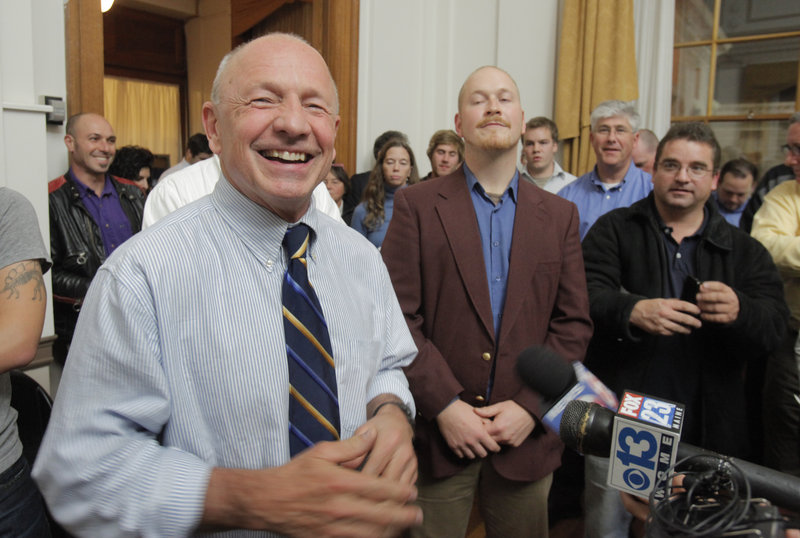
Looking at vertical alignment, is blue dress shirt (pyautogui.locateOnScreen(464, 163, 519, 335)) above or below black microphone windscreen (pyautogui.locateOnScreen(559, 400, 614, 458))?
above

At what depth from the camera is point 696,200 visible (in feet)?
6.09

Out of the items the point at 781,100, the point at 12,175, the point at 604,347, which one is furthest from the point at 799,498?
the point at 781,100

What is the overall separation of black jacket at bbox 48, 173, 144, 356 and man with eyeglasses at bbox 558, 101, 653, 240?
2171mm

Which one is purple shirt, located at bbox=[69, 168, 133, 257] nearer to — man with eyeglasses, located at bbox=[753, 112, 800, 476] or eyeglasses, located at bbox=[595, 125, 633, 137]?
eyeglasses, located at bbox=[595, 125, 633, 137]

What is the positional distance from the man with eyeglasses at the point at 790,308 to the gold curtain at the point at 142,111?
26.6 feet

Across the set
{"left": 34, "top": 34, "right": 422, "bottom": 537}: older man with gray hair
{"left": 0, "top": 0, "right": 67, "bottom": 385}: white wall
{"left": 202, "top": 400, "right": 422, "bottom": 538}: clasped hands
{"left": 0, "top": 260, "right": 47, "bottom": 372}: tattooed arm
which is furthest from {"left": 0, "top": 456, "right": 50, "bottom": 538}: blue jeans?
{"left": 0, "top": 0, "right": 67, "bottom": 385}: white wall

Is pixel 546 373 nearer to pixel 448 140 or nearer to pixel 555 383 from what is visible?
pixel 555 383

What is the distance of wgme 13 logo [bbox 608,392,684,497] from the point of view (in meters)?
0.77

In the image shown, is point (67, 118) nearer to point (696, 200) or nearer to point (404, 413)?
point (404, 413)

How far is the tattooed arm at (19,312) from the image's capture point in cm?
119

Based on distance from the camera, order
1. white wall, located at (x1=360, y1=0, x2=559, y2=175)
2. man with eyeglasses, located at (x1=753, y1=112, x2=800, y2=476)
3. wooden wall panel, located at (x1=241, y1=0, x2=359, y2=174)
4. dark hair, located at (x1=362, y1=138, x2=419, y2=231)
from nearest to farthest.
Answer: man with eyeglasses, located at (x1=753, y1=112, x2=800, y2=476) < dark hair, located at (x1=362, y1=138, x2=419, y2=231) < wooden wall panel, located at (x1=241, y1=0, x2=359, y2=174) < white wall, located at (x1=360, y1=0, x2=559, y2=175)

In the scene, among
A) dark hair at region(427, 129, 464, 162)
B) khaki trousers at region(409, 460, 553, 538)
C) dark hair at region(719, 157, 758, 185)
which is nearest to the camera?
khaki trousers at region(409, 460, 553, 538)

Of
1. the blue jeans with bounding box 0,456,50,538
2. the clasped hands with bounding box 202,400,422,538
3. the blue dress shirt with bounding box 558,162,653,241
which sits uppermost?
the blue dress shirt with bounding box 558,162,653,241

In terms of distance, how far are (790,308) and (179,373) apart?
7.42ft
